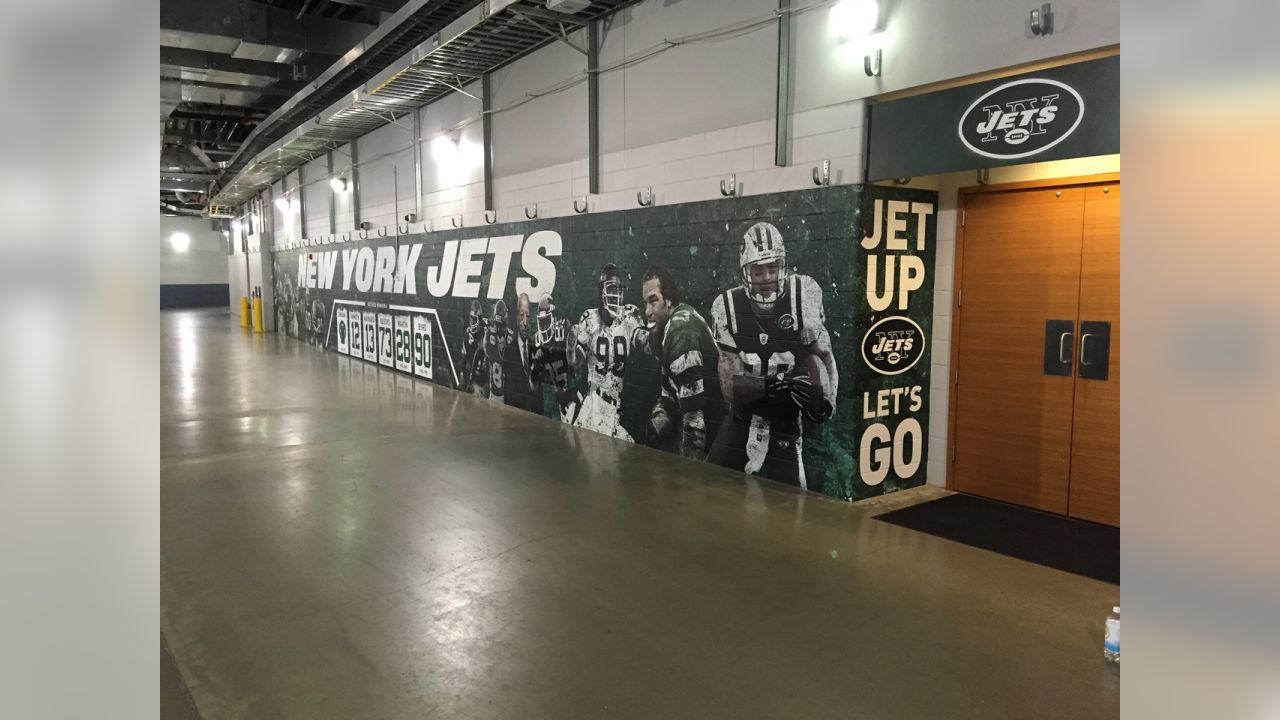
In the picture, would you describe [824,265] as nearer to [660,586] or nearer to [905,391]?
[905,391]

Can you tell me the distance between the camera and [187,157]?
60.2 feet

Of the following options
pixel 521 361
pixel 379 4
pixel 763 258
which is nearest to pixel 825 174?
pixel 763 258

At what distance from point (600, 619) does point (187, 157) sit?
62.9 feet

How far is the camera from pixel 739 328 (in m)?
5.71

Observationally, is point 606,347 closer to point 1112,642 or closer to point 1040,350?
point 1040,350

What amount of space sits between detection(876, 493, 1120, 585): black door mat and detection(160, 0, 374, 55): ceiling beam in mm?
8672

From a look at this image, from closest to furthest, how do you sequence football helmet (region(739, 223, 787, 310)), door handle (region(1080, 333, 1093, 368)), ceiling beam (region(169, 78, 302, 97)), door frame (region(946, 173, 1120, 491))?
door handle (region(1080, 333, 1093, 368))
door frame (region(946, 173, 1120, 491))
football helmet (region(739, 223, 787, 310))
ceiling beam (region(169, 78, 302, 97))

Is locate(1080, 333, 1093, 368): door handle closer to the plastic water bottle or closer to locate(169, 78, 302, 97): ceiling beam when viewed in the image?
the plastic water bottle

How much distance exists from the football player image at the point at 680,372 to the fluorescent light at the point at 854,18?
224cm

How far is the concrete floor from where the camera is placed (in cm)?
Answer: 278

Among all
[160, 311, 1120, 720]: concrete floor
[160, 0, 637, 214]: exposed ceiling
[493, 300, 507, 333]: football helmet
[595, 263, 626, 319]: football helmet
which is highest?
[160, 0, 637, 214]: exposed ceiling

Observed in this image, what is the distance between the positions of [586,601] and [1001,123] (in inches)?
130

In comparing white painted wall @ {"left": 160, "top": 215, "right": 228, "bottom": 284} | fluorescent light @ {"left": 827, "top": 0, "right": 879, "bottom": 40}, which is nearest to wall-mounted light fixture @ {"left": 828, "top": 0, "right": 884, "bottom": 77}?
fluorescent light @ {"left": 827, "top": 0, "right": 879, "bottom": 40}
